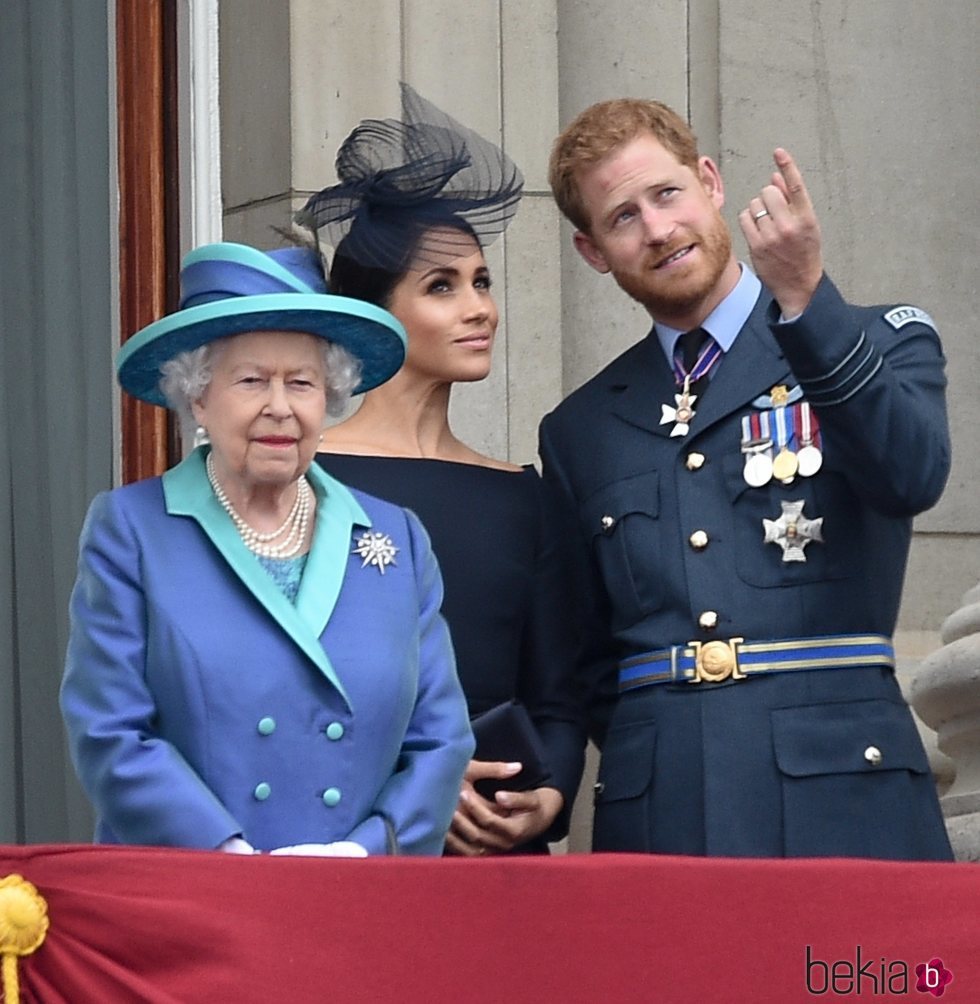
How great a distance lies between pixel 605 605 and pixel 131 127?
5.68 ft

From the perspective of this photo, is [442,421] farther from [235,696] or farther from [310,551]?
[235,696]

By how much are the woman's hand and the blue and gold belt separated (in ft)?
0.93

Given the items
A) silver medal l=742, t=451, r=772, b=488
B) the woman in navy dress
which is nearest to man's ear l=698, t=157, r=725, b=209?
the woman in navy dress

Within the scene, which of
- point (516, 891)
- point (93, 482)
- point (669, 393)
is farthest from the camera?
point (93, 482)

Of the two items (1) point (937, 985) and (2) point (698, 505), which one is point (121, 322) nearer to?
(2) point (698, 505)

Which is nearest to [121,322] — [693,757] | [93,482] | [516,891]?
[93,482]

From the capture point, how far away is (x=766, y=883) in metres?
2.91

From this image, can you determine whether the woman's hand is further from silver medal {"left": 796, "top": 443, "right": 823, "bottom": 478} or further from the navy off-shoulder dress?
silver medal {"left": 796, "top": 443, "right": 823, "bottom": 478}

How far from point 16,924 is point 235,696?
1.57 feet

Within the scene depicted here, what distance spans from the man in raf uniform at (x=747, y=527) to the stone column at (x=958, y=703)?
96cm

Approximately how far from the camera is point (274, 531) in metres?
3.23

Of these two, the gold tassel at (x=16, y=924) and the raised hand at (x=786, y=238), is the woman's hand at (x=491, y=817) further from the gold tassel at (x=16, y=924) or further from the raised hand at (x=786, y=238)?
the gold tassel at (x=16, y=924)

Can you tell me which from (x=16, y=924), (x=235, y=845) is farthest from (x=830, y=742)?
(x=16, y=924)

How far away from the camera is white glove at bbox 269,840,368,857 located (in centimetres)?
301
